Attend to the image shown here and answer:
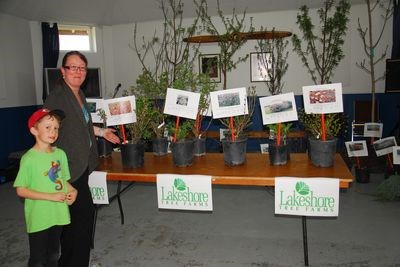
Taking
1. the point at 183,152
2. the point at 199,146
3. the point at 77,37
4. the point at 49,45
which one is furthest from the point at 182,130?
the point at 77,37

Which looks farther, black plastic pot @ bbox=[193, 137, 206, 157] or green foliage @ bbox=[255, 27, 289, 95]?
green foliage @ bbox=[255, 27, 289, 95]

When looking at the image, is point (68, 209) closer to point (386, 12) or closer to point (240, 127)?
point (240, 127)

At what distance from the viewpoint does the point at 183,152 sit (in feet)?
7.32

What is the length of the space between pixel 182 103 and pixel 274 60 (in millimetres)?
4654

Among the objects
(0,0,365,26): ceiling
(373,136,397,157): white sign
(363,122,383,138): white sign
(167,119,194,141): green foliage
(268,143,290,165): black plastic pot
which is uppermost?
(0,0,365,26): ceiling

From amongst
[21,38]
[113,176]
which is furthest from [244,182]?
[21,38]

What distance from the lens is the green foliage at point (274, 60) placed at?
644cm

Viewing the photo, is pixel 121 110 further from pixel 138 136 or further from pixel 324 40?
pixel 324 40

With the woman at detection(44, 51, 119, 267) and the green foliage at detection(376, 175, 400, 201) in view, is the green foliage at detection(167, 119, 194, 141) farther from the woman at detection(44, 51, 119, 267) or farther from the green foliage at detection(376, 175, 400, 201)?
the green foliage at detection(376, 175, 400, 201)

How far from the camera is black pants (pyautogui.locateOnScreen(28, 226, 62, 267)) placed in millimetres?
1792

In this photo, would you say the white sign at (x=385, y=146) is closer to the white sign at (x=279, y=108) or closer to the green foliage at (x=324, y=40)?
the green foliage at (x=324, y=40)

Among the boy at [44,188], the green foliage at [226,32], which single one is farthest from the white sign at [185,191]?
the green foliage at [226,32]

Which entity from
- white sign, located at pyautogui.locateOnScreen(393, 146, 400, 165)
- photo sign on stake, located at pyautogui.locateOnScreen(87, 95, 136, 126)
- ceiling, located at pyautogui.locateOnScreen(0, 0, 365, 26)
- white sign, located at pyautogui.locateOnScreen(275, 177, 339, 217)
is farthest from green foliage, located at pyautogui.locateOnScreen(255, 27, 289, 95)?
white sign, located at pyautogui.locateOnScreen(275, 177, 339, 217)

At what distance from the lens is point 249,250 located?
2682mm
